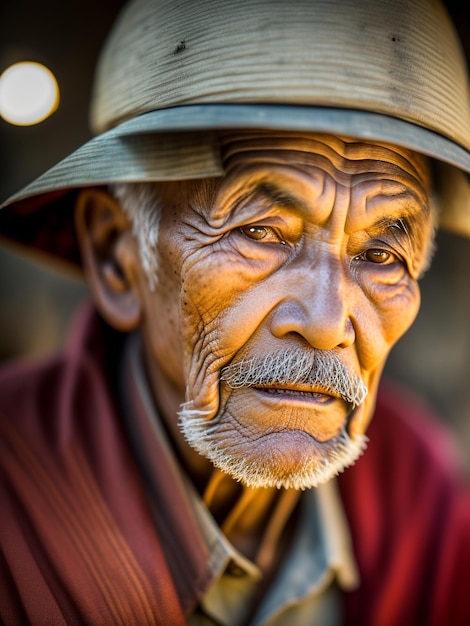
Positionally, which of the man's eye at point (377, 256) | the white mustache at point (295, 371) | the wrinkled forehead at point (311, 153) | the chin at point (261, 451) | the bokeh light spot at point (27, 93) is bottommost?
the chin at point (261, 451)

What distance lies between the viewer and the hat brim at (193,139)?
51.9 inches

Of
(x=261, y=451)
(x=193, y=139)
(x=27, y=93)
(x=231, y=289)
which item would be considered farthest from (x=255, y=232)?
(x=27, y=93)

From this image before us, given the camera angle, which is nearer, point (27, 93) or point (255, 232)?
point (255, 232)

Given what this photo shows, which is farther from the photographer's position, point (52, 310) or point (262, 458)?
point (52, 310)

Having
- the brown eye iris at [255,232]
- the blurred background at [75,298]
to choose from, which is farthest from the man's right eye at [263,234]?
the blurred background at [75,298]

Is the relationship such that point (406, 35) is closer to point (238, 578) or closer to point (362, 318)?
point (362, 318)

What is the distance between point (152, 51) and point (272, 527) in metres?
1.49

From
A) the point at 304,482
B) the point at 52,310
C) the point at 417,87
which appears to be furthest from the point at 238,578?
the point at 52,310

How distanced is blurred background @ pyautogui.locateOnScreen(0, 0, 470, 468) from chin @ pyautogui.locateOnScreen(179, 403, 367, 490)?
5.20 ft

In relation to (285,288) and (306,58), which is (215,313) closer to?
(285,288)

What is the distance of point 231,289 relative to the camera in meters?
1.51

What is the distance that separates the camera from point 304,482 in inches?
62.7

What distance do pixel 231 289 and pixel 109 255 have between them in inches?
24.3

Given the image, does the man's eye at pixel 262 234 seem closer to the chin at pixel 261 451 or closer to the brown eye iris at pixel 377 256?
the brown eye iris at pixel 377 256
